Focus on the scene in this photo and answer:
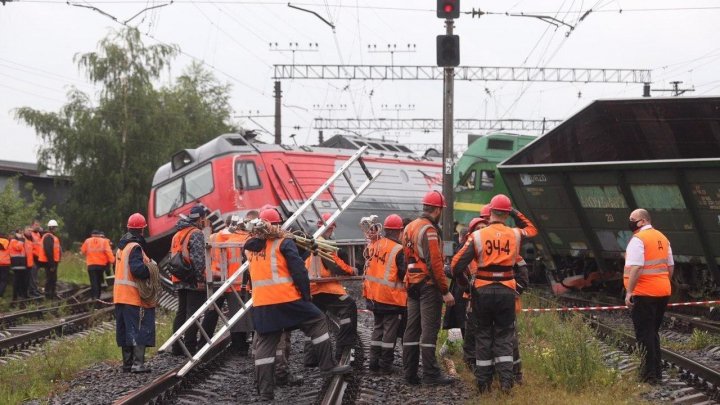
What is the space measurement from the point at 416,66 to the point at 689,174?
991 inches

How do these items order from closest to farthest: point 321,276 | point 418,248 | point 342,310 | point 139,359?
point 418,248 < point 321,276 < point 342,310 < point 139,359

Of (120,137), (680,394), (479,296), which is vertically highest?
(120,137)

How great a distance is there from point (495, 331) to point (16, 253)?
16.6 m

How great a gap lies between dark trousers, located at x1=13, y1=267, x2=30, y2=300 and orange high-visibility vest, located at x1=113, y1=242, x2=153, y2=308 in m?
13.4

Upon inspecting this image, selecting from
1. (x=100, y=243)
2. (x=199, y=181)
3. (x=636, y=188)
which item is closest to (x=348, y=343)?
(x=636, y=188)

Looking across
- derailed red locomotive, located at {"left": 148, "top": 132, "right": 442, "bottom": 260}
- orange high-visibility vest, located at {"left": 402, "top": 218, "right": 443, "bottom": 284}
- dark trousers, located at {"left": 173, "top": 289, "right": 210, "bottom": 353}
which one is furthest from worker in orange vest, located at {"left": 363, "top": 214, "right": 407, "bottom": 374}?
derailed red locomotive, located at {"left": 148, "top": 132, "right": 442, "bottom": 260}

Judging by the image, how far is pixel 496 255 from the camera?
8.88 meters

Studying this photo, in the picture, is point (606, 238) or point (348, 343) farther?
point (606, 238)

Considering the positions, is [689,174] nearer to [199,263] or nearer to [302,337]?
[302,337]

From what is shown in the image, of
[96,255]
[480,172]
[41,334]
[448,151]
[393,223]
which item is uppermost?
[480,172]

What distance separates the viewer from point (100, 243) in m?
21.9

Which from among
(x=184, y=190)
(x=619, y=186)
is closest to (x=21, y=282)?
(x=184, y=190)

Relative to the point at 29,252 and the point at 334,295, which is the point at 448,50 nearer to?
the point at 334,295

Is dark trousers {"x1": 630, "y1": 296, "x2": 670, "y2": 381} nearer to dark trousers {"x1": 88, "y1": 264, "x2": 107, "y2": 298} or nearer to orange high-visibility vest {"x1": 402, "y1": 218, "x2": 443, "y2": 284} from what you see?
orange high-visibility vest {"x1": 402, "y1": 218, "x2": 443, "y2": 284}
